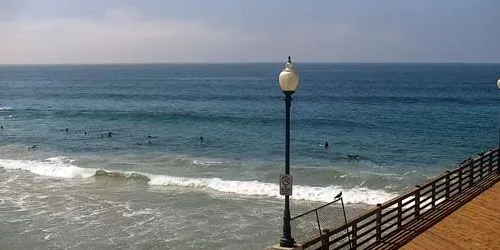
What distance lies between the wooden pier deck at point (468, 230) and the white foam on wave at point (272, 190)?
38.2ft

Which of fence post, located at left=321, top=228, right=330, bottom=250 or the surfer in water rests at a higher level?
fence post, located at left=321, top=228, right=330, bottom=250

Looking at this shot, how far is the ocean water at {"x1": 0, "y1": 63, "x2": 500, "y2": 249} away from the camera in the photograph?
21109mm

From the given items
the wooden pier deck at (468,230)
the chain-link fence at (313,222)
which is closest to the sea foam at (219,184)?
the chain-link fence at (313,222)

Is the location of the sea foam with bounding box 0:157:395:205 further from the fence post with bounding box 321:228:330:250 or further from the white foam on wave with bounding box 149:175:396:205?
the fence post with bounding box 321:228:330:250

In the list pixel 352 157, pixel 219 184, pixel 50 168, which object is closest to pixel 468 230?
pixel 219 184

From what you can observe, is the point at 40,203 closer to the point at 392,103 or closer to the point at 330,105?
the point at 330,105

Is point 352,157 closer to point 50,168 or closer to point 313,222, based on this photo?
point 313,222

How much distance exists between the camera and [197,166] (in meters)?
36.0

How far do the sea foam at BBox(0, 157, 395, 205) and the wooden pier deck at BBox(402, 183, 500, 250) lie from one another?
11.7 meters

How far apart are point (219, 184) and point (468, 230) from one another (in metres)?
18.3

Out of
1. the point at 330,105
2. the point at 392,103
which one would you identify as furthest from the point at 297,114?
the point at 392,103

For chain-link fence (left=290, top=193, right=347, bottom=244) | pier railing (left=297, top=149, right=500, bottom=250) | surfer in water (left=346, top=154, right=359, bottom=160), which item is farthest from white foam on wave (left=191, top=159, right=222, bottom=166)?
pier railing (left=297, top=149, right=500, bottom=250)

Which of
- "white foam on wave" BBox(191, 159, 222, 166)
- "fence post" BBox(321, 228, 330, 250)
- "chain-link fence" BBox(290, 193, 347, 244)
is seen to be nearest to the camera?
"fence post" BBox(321, 228, 330, 250)

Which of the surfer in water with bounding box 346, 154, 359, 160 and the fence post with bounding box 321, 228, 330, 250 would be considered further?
the surfer in water with bounding box 346, 154, 359, 160
